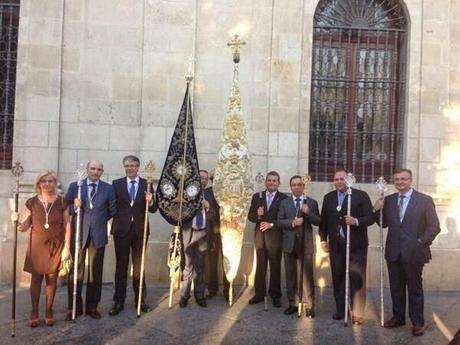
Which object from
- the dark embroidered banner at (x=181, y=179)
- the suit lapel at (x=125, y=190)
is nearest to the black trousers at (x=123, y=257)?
the suit lapel at (x=125, y=190)

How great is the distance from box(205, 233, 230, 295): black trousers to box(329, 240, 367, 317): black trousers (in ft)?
5.16

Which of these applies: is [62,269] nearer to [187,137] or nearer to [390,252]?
[187,137]

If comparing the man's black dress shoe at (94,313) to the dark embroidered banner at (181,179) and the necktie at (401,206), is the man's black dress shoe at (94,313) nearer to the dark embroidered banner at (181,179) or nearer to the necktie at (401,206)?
the dark embroidered banner at (181,179)

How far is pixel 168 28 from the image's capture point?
8.18m

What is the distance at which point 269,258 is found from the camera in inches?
280

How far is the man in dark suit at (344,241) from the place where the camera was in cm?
632

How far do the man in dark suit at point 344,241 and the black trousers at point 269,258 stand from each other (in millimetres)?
716

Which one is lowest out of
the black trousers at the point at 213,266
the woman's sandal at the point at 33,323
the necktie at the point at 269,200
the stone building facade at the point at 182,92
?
the woman's sandal at the point at 33,323

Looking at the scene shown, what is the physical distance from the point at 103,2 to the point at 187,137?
2.86 meters

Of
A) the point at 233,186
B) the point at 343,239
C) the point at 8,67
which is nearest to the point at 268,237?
the point at 233,186

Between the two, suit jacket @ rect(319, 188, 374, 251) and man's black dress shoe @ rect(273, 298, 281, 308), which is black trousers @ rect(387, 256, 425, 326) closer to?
suit jacket @ rect(319, 188, 374, 251)

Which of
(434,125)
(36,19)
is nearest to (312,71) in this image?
(434,125)

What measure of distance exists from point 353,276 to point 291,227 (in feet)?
3.10

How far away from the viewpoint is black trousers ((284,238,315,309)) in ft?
21.6
